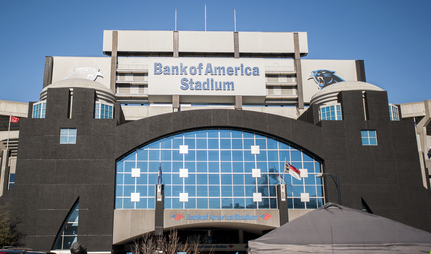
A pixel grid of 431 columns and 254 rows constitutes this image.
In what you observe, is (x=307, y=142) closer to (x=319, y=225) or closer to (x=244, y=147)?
(x=244, y=147)

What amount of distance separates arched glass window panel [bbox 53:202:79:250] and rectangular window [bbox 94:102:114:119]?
8.75 m

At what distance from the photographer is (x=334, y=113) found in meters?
38.7

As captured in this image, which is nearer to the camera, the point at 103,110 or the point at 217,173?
the point at 217,173

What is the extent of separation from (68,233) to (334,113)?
25.9 meters

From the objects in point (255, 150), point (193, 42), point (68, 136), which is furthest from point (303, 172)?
point (193, 42)

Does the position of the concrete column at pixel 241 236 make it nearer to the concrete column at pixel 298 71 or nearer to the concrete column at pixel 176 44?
the concrete column at pixel 298 71

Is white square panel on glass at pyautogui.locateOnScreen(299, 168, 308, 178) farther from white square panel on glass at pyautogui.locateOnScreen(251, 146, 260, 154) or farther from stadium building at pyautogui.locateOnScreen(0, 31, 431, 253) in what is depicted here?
white square panel on glass at pyautogui.locateOnScreen(251, 146, 260, 154)

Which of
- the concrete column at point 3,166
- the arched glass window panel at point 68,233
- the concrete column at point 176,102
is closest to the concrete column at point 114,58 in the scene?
the concrete column at point 176,102

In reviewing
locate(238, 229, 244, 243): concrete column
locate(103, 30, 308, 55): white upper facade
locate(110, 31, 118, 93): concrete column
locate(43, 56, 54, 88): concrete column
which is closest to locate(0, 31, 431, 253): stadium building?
locate(238, 229, 244, 243): concrete column

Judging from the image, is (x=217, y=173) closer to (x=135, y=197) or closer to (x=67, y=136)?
(x=135, y=197)

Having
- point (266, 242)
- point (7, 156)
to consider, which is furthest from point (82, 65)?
point (266, 242)

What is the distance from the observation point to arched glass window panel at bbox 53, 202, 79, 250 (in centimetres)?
3300

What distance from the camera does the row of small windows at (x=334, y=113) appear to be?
38.6 metres

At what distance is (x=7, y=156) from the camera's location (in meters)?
52.8
